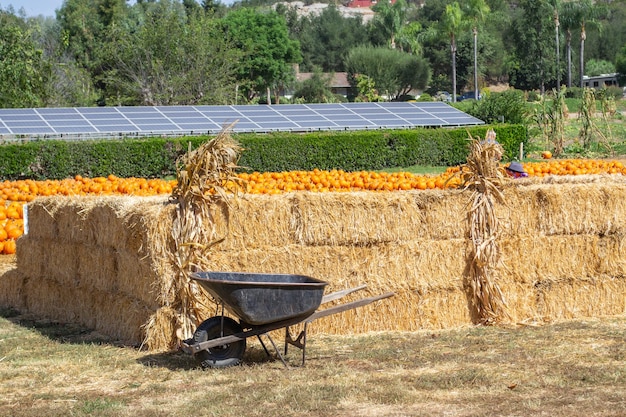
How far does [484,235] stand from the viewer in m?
9.43

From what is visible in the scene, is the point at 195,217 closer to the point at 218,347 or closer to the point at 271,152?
the point at 218,347

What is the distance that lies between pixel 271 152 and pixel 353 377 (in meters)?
20.4

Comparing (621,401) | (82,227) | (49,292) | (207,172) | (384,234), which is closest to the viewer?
(621,401)

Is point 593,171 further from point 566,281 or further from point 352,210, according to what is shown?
point 352,210

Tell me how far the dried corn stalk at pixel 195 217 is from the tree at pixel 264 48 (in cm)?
6237

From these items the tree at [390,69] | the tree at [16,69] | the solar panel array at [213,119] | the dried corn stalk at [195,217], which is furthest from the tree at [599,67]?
the dried corn stalk at [195,217]

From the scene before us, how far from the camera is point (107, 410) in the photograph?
253 inches

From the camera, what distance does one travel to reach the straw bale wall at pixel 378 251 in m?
8.86

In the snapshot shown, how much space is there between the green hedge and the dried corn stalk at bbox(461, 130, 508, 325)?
1605cm

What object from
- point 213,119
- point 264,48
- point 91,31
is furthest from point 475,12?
→ point 213,119

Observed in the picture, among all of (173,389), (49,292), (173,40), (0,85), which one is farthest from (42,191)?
(173,40)

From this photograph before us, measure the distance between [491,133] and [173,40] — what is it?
38.6 meters

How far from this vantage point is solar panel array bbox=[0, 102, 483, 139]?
92.9 ft

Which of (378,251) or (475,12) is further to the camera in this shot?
(475,12)
